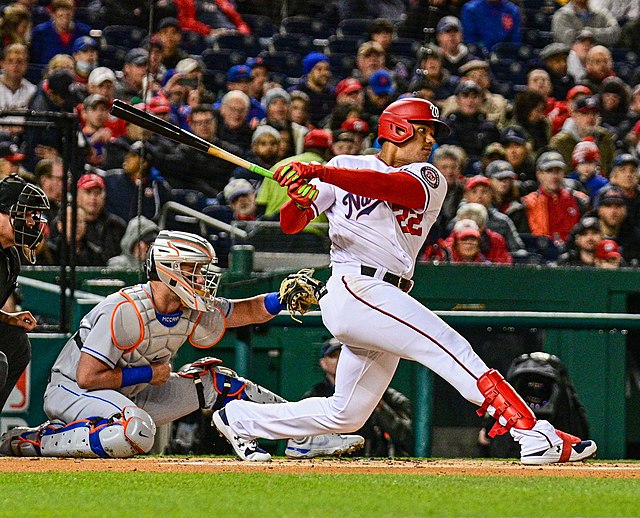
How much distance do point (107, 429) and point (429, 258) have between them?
3691 mm

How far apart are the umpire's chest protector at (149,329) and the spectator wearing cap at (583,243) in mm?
3823

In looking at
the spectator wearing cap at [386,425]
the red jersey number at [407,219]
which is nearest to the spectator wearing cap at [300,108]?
→ the spectator wearing cap at [386,425]

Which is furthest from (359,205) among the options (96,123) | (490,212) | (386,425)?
(96,123)

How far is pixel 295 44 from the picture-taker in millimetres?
→ 11383

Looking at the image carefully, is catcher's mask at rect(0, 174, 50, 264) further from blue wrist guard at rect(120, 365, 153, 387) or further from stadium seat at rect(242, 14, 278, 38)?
stadium seat at rect(242, 14, 278, 38)

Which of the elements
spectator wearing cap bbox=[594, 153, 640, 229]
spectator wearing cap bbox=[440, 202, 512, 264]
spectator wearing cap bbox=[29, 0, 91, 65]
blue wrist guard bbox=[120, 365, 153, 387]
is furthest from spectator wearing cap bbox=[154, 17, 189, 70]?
blue wrist guard bbox=[120, 365, 153, 387]

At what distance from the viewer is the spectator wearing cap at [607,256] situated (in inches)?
352

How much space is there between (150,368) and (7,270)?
848mm

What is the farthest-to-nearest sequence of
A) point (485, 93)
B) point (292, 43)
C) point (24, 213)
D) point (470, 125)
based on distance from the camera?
point (292, 43) → point (485, 93) → point (470, 125) → point (24, 213)

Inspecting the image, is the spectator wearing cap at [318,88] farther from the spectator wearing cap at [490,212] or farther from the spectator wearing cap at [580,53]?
the spectator wearing cap at [580,53]

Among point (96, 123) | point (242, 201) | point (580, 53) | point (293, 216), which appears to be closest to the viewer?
point (293, 216)

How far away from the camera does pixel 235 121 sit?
32.1ft

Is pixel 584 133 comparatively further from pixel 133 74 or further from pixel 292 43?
pixel 133 74

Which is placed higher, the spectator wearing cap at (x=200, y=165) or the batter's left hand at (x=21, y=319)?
the spectator wearing cap at (x=200, y=165)
